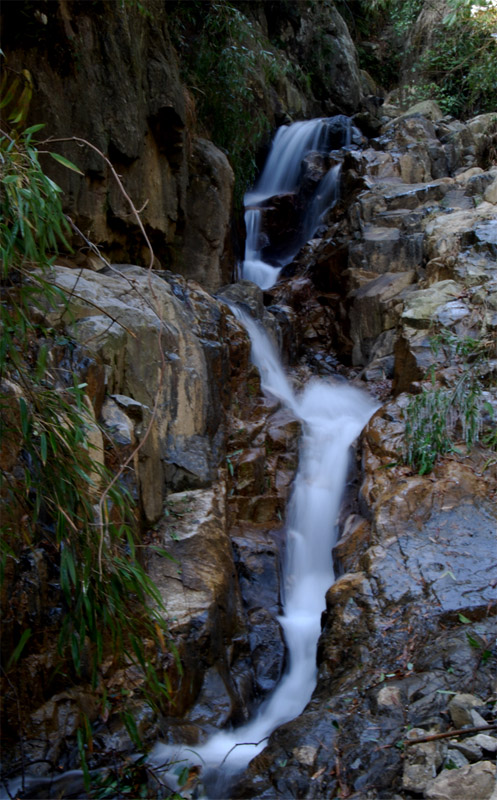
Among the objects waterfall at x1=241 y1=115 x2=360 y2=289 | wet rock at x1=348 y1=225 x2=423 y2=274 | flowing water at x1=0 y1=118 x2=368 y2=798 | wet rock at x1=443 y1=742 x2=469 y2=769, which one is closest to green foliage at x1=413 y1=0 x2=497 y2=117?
waterfall at x1=241 y1=115 x2=360 y2=289

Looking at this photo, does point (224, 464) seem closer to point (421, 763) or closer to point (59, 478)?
point (59, 478)

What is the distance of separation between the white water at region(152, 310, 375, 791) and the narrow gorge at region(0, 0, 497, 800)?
2 cm

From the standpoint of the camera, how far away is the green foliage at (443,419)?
525 centimetres

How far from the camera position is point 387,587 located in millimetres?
4316

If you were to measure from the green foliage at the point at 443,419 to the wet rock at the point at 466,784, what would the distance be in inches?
113

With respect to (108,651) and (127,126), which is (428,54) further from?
(108,651)

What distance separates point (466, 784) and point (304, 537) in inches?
133

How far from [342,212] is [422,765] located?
939 centimetres

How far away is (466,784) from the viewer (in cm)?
238

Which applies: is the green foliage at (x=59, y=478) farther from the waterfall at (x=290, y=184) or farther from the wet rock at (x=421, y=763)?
the waterfall at (x=290, y=184)

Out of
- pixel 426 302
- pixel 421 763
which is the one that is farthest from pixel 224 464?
pixel 421 763

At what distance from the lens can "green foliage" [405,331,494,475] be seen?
17.2 ft

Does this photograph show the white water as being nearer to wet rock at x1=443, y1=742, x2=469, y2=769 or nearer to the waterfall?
wet rock at x1=443, y1=742, x2=469, y2=769

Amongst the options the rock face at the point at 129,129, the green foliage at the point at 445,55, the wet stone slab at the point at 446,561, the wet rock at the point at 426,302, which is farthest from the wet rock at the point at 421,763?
the green foliage at the point at 445,55
